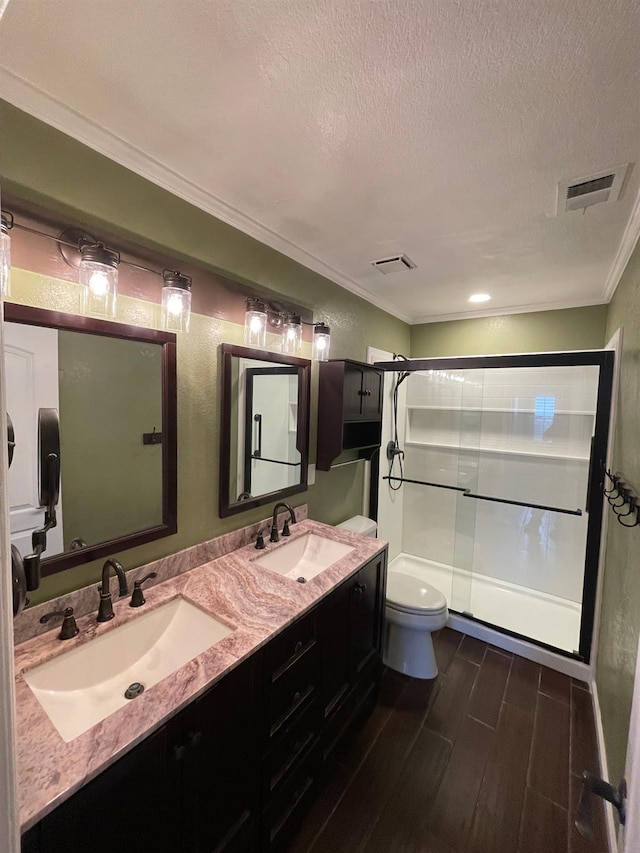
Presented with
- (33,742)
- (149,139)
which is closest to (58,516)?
(33,742)

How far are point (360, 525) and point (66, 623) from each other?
5.84 feet

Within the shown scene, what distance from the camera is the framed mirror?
1.65m

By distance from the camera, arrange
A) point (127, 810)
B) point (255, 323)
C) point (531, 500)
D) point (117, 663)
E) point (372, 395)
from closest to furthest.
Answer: point (127, 810)
point (117, 663)
point (255, 323)
point (372, 395)
point (531, 500)

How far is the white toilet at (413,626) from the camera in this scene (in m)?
2.06

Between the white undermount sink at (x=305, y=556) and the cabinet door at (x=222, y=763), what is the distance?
0.68 meters

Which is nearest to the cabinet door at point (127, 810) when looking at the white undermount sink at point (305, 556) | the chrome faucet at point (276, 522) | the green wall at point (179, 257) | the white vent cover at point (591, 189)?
the green wall at point (179, 257)

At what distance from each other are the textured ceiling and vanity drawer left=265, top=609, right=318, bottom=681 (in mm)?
1646

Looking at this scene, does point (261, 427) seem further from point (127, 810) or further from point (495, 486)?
point (495, 486)

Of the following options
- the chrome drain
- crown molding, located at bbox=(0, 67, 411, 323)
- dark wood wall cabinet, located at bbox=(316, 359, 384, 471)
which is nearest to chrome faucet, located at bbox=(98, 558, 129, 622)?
the chrome drain

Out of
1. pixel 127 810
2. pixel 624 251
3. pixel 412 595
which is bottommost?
pixel 412 595

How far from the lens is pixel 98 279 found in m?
1.14

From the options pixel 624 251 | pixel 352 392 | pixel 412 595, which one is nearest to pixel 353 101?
pixel 352 392

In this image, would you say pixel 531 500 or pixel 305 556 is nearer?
pixel 305 556

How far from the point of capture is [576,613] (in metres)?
2.62
